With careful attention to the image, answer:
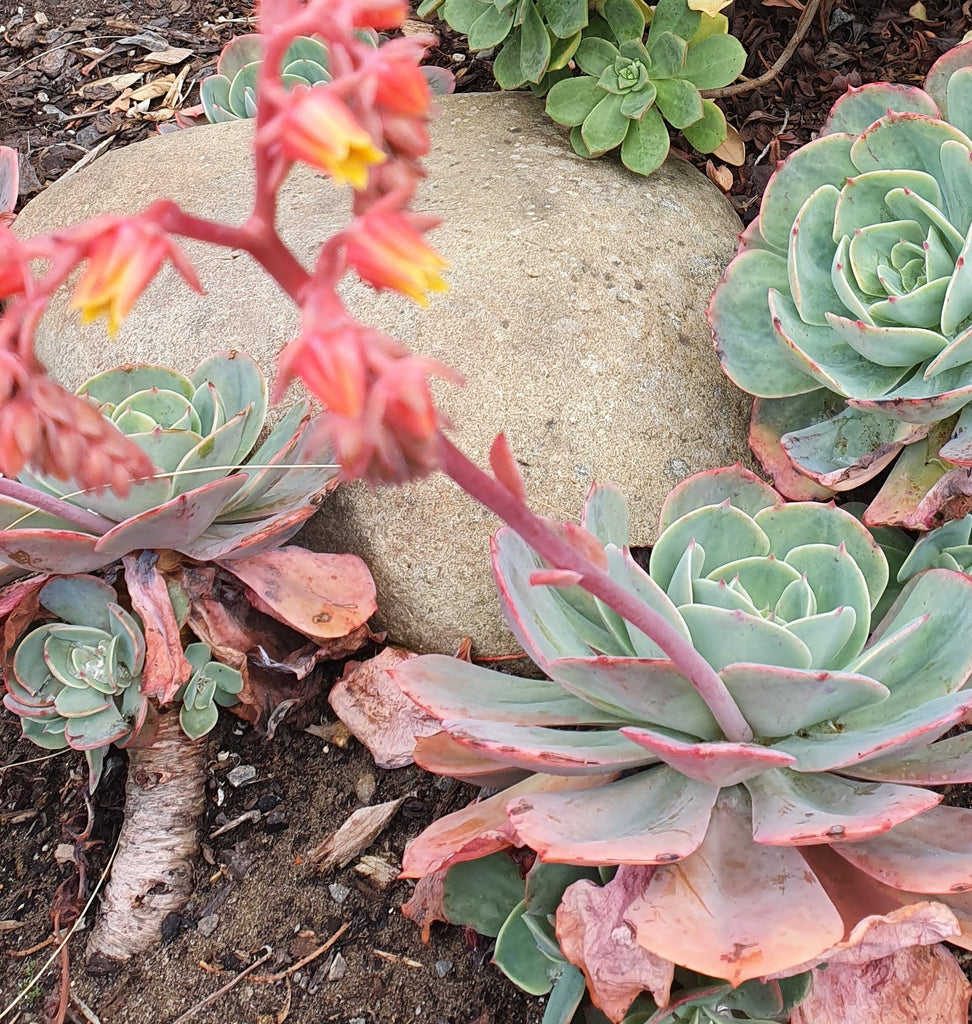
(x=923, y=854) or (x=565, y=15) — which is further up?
(x=565, y=15)

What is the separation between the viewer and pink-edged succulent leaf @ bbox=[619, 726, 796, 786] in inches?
45.9

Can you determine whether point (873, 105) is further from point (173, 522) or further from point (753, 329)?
point (173, 522)

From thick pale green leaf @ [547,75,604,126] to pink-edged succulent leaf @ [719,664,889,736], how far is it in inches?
52.9

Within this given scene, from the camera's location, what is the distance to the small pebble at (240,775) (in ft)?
6.12

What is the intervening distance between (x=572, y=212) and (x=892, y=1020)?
1.52m

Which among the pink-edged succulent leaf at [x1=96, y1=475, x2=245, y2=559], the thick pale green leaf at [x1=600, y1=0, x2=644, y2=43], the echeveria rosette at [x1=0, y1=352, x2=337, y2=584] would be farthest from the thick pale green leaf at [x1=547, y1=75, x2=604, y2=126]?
the pink-edged succulent leaf at [x1=96, y1=475, x2=245, y2=559]

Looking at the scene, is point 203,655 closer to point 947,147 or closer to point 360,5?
point 360,5

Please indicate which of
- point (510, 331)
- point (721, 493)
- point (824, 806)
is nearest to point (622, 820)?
point (824, 806)

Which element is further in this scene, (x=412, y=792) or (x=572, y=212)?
(x=572, y=212)

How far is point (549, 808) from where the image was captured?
1.31 metres

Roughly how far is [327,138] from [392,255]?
7cm

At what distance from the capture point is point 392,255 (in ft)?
2.06

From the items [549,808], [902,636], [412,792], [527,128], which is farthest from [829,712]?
[527,128]

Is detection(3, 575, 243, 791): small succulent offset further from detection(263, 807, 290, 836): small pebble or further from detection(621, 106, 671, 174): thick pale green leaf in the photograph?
detection(621, 106, 671, 174): thick pale green leaf
